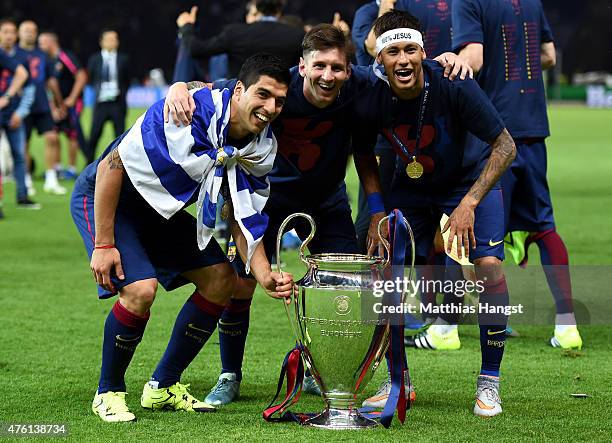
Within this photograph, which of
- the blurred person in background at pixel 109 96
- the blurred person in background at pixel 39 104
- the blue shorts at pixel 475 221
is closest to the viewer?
the blue shorts at pixel 475 221

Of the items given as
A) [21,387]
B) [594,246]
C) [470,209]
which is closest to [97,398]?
[21,387]

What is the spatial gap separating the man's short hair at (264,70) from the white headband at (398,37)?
494 millimetres

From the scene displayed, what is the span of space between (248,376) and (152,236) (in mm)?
1075

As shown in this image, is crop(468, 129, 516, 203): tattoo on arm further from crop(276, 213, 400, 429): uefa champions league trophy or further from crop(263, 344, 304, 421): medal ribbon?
crop(263, 344, 304, 421): medal ribbon

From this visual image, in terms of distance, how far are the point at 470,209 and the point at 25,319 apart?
130 inches

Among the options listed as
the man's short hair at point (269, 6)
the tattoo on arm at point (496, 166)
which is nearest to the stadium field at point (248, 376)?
the tattoo on arm at point (496, 166)

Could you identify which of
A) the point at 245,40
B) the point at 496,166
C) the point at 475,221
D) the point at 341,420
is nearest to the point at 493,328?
the point at 475,221

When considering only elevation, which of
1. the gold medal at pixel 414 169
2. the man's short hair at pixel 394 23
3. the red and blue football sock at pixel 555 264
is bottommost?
the red and blue football sock at pixel 555 264

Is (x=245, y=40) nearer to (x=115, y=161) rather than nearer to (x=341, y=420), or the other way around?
(x=115, y=161)

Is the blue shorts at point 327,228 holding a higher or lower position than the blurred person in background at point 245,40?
lower

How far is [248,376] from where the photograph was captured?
5934 mm

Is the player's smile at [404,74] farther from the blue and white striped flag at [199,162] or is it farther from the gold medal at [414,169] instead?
the blue and white striped flag at [199,162]

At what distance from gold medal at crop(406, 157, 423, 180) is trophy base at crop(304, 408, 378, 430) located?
114 centimetres

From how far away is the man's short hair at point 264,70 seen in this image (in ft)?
15.6
